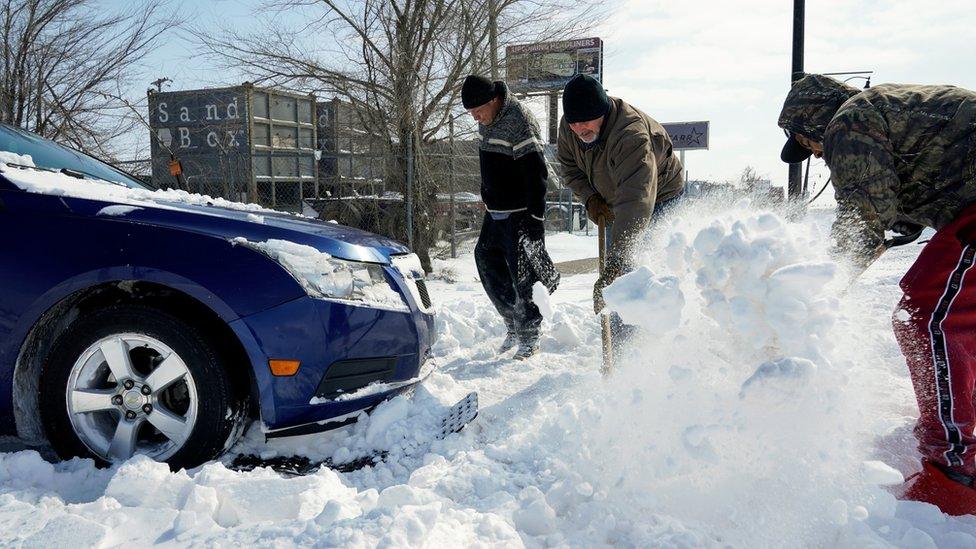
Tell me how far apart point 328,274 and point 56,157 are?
171 cm

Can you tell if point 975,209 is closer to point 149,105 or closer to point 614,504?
point 614,504

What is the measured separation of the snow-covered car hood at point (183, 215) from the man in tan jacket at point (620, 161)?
57.0 inches

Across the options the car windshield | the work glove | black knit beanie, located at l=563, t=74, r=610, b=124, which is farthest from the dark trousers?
the car windshield

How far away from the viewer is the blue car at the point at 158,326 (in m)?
2.57

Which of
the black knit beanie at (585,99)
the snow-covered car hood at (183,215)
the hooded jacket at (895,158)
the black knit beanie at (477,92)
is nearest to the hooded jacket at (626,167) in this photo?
the black knit beanie at (585,99)

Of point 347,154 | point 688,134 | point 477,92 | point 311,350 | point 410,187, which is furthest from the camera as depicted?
point 688,134

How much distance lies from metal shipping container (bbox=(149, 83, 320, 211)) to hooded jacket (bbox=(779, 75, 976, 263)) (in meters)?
9.27

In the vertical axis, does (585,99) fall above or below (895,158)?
above

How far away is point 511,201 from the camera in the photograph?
4734 mm

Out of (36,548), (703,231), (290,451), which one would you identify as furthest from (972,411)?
(36,548)

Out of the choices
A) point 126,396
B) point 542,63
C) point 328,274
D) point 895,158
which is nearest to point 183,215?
point 328,274

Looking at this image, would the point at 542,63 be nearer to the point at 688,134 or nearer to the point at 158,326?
the point at 688,134

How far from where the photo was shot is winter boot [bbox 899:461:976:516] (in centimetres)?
233

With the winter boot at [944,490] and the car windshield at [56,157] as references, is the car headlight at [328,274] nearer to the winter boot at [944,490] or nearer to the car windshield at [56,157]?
the car windshield at [56,157]
